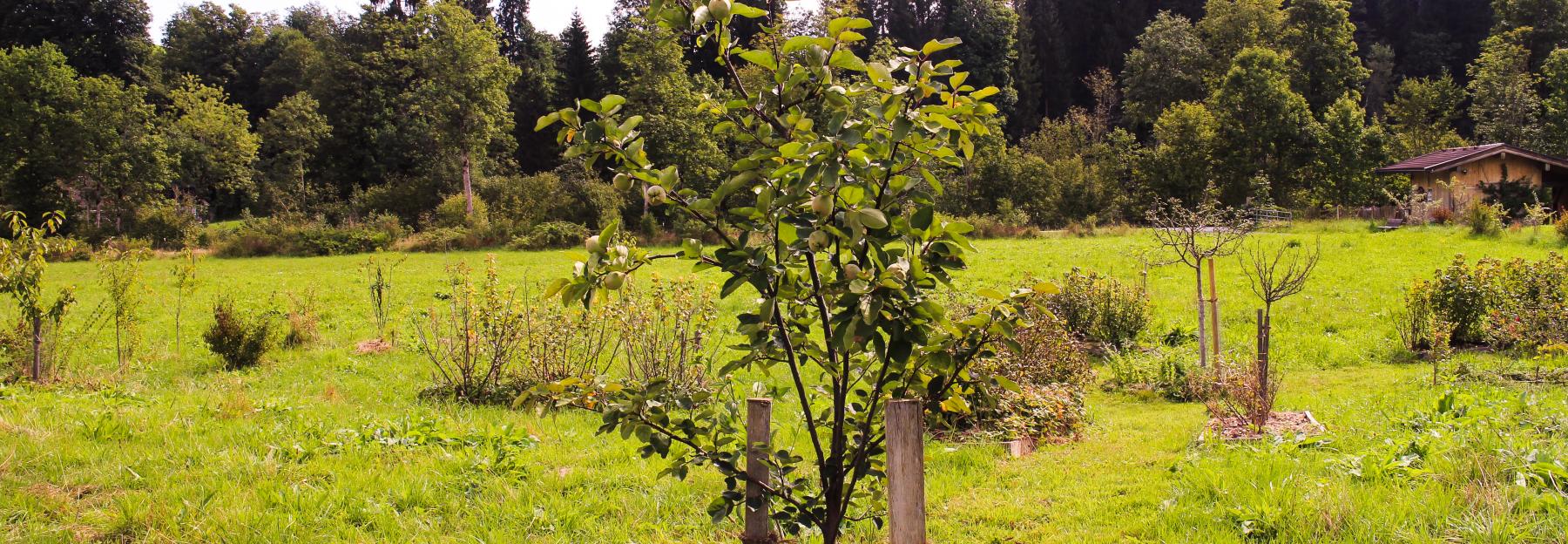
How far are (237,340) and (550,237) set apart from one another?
21646mm

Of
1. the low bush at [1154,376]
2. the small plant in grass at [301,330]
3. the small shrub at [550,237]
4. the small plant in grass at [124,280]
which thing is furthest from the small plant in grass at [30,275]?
the small shrub at [550,237]

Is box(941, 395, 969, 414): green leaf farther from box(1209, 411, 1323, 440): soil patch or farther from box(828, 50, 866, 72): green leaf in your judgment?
box(1209, 411, 1323, 440): soil patch

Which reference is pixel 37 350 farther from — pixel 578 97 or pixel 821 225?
pixel 578 97

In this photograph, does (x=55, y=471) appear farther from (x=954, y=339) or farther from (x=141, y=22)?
(x=141, y=22)

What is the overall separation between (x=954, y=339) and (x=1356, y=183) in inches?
1724

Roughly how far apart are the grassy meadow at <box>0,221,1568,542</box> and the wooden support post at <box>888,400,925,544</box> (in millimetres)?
1928

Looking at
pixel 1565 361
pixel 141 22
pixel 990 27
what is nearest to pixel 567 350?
pixel 1565 361

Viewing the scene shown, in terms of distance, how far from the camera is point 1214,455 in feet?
18.3

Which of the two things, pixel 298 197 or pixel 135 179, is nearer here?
pixel 135 179

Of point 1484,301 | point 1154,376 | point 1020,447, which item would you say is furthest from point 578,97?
point 1020,447

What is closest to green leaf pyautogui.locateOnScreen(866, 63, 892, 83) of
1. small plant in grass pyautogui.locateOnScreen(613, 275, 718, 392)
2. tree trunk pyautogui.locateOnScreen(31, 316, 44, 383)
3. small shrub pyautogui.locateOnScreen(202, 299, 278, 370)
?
small plant in grass pyautogui.locateOnScreen(613, 275, 718, 392)

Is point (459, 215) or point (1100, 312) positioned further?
point (459, 215)

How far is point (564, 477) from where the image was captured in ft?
18.0

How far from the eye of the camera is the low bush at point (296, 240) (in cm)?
3153
